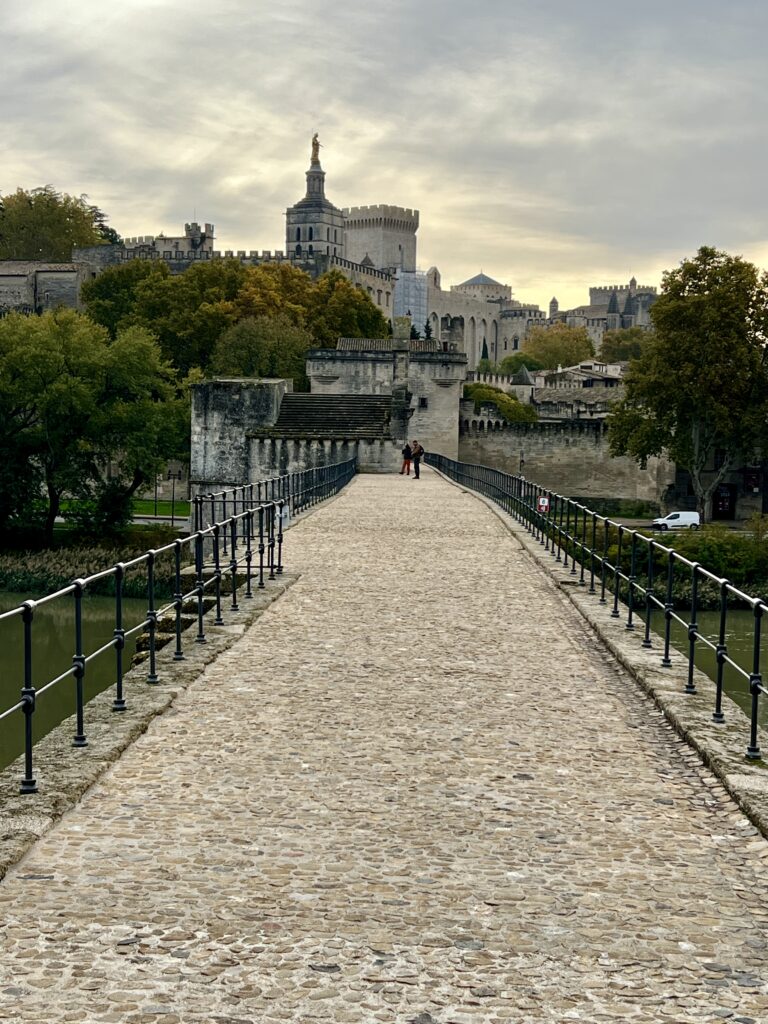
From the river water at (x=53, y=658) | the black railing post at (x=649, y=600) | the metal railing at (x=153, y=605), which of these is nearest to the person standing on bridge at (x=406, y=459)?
the river water at (x=53, y=658)

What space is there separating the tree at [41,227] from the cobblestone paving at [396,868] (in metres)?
102

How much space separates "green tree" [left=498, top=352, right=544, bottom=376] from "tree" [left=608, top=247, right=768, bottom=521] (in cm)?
8399

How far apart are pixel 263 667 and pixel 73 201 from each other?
354 feet

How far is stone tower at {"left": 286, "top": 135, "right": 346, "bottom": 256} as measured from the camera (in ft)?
487

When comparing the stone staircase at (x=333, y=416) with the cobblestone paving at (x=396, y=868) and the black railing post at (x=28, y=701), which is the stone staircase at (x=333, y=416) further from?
the black railing post at (x=28, y=701)

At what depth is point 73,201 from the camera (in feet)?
360

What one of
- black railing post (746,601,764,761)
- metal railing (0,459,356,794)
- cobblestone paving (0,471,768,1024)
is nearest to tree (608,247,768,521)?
metal railing (0,459,356,794)

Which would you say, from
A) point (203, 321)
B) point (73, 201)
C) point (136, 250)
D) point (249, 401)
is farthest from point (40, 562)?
point (73, 201)

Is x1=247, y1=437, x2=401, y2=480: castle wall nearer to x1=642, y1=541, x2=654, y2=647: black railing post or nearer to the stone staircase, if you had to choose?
the stone staircase

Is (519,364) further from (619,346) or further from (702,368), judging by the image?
(702,368)

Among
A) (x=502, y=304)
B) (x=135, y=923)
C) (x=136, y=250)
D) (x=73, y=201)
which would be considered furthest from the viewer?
(x=502, y=304)

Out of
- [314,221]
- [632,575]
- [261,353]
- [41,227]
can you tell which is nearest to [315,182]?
[314,221]

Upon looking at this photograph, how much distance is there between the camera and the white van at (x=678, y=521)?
170 ft

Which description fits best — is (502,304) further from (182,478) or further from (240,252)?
(182,478)
